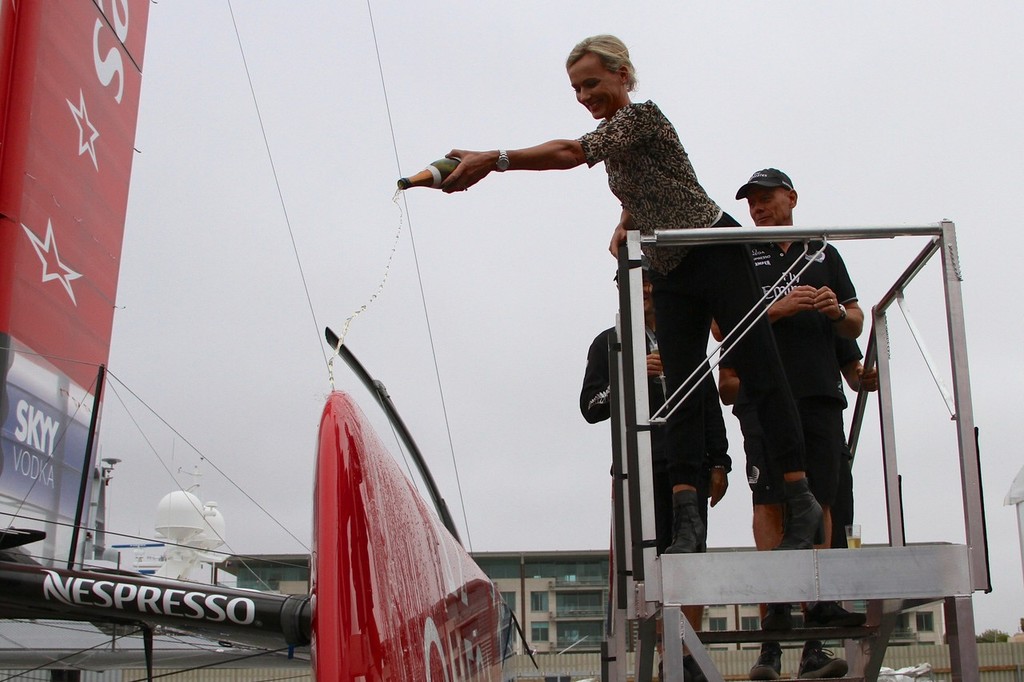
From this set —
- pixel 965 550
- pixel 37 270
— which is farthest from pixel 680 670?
pixel 37 270

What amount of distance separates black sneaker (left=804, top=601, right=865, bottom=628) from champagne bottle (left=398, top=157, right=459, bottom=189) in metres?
1.49

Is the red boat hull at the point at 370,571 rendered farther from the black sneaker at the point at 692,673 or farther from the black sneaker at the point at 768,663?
the black sneaker at the point at 768,663

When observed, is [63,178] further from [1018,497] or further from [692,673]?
[1018,497]

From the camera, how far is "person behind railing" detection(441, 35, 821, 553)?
116 inches

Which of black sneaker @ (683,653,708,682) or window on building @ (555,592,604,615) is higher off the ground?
window on building @ (555,592,604,615)

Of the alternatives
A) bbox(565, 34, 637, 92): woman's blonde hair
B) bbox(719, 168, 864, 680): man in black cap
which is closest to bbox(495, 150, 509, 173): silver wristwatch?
bbox(565, 34, 637, 92): woman's blonde hair

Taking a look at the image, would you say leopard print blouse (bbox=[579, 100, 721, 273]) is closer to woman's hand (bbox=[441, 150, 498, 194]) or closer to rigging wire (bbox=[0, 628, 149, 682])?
woman's hand (bbox=[441, 150, 498, 194])

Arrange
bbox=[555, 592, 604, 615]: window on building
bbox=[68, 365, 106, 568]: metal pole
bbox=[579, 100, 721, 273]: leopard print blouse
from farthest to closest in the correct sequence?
bbox=[555, 592, 604, 615]: window on building, bbox=[68, 365, 106, 568]: metal pole, bbox=[579, 100, 721, 273]: leopard print blouse

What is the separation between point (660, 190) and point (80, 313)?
139 inches

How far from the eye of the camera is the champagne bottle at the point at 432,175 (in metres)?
2.68

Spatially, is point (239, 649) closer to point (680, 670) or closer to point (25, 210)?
point (680, 670)

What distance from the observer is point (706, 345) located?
3.26 metres

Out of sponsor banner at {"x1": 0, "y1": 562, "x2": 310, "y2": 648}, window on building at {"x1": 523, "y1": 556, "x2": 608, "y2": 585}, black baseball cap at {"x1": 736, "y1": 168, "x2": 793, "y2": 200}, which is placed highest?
window on building at {"x1": 523, "y1": 556, "x2": 608, "y2": 585}

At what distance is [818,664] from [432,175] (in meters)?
1.91
